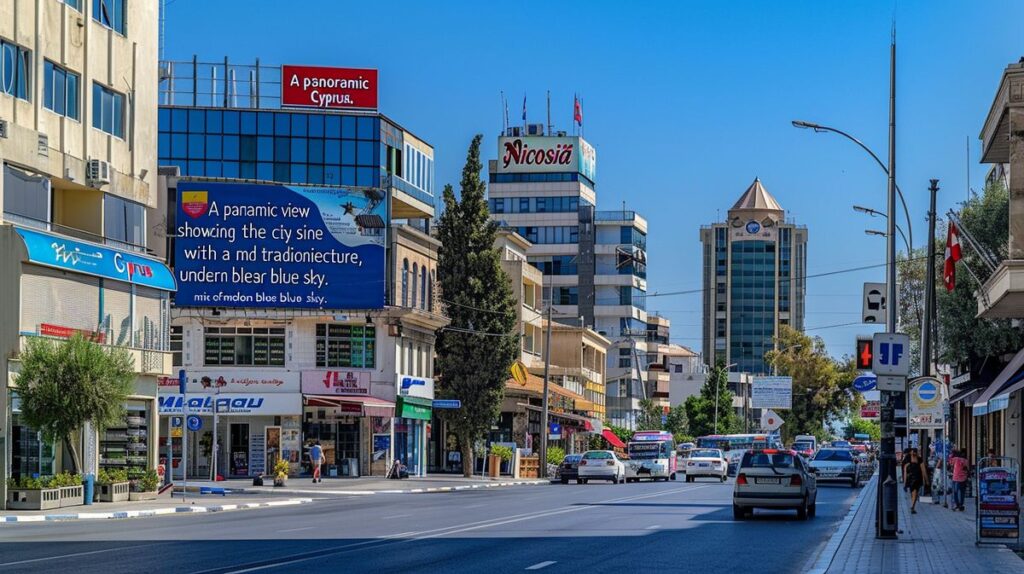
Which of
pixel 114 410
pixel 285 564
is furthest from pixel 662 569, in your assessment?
pixel 114 410

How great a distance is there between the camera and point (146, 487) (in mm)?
40625

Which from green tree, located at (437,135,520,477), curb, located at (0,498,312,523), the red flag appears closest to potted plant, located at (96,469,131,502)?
curb, located at (0,498,312,523)

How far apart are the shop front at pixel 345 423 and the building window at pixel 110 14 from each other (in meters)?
21.2

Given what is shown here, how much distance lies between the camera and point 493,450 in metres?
68.2

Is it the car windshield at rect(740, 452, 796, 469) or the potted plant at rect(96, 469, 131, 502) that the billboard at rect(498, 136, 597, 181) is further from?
the car windshield at rect(740, 452, 796, 469)

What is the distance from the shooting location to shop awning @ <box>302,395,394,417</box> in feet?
200

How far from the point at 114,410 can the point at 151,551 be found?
1736 centimetres

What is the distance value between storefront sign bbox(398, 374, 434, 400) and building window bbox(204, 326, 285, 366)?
573 cm

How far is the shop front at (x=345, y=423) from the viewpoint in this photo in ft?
204

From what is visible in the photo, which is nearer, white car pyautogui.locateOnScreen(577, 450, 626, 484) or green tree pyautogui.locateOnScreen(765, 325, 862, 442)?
white car pyautogui.locateOnScreen(577, 450, 626, 484)

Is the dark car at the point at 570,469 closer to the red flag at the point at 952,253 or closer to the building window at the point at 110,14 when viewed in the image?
the red flag at the point at 952,253

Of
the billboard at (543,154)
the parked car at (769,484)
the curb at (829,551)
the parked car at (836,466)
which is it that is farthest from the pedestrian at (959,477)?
the billboard at (543,154)

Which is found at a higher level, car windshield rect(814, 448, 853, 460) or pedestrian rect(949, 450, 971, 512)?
pedestrian rect(949, 450, 971, 512)

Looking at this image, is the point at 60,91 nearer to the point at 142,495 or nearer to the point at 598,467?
the point at 142,495
